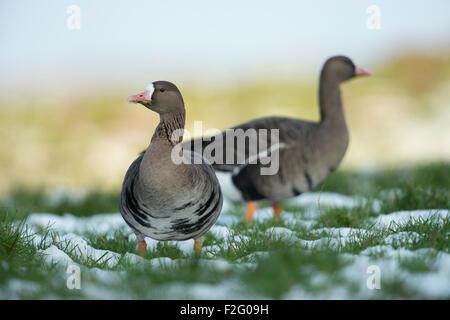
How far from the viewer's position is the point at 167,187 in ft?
12.9

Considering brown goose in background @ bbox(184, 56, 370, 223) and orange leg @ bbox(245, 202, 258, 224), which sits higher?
brown goose in background @ bbox(184, 56, 370, 223)

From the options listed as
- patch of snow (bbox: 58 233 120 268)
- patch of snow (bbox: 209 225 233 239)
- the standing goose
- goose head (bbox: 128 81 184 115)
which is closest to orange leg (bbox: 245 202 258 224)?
patch of snow (bbox: 209 225 233 239)

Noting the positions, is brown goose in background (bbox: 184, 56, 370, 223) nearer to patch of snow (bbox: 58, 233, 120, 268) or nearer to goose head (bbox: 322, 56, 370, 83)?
goose head (bbox: 322, 56, 370, 83)

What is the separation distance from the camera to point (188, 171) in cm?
406

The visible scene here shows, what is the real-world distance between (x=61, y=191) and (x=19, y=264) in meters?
5.06

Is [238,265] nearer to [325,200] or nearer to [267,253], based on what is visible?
[267,253]

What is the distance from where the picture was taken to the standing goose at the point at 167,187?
395 centimetres

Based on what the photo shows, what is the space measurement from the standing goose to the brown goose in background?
2036mm

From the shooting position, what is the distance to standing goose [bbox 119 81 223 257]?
3951 mm

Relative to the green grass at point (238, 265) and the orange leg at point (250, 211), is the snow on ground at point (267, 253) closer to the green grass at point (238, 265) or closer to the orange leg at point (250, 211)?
the green grass at point (238, 265)

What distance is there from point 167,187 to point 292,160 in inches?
109
